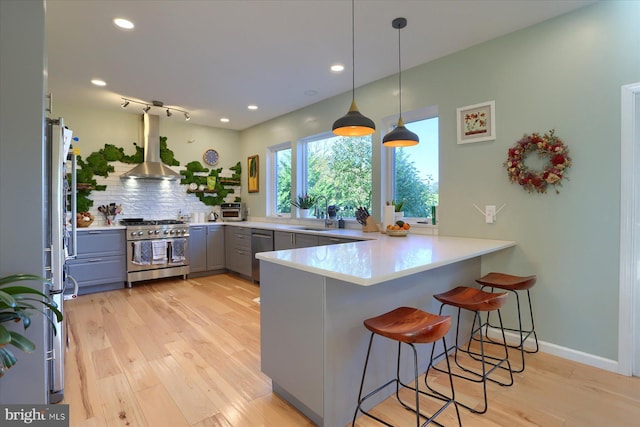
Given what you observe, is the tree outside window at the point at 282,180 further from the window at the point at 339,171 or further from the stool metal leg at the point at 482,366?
the stool metal leg at the point at 482,366

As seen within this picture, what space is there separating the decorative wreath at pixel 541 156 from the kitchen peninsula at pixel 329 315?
92cm

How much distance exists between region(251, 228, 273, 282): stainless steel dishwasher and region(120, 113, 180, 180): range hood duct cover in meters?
1.74

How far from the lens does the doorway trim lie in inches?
85.6

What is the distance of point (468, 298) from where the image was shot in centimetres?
207

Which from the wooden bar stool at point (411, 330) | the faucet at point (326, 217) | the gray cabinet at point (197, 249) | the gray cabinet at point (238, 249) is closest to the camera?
the wooden bar stool at point (411, 330)

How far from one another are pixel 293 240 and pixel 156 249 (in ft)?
7.36

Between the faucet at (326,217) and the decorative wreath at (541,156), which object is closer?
the decorative wreath at (541,156)

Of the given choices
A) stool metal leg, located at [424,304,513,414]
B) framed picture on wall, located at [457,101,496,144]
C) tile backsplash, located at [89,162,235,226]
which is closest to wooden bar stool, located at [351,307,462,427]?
stool metal leg, located at [424,304,513,414]

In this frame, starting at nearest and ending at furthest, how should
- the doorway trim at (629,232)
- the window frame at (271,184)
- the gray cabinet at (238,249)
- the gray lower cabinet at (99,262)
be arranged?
the doorway trim at (629,232) < the gray lower cabinet at (99,262) < the gray cabinet at (238,249) < the window frame at (271,184)

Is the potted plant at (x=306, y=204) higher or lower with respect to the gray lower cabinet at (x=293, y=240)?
higher

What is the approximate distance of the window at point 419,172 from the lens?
3465mm

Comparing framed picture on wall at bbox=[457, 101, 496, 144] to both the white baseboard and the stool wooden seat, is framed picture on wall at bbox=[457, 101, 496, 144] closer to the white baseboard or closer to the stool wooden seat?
the stool wooden seat

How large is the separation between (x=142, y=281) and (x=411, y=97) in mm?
4665

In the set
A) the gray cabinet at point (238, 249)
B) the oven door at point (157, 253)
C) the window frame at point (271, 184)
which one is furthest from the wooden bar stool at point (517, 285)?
the oven door at point (157, 253)
